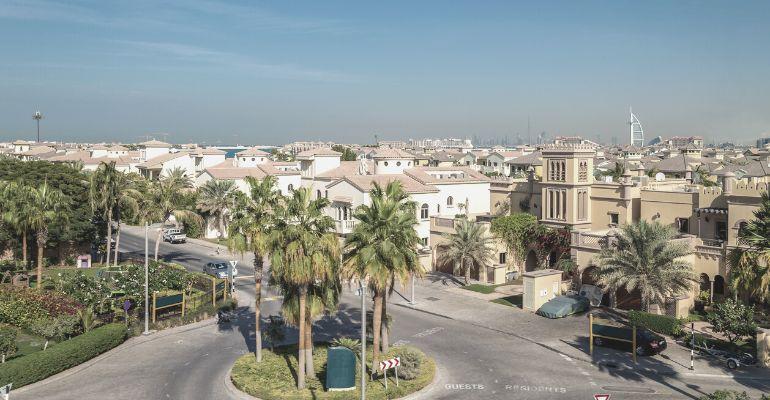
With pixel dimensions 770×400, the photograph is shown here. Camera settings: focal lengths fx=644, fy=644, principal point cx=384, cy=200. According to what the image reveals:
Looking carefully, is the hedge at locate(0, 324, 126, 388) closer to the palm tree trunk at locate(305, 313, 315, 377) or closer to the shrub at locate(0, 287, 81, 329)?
the shrub at locate(0, 287, 81, 329)

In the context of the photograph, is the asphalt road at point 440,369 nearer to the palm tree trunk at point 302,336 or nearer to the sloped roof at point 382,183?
the palm tree trunk at point 302,336

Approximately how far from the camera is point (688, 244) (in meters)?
39.3

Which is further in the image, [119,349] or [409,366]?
[119,349]

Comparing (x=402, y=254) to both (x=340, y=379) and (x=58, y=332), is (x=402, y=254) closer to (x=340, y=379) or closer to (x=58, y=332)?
(x=340, y=379)

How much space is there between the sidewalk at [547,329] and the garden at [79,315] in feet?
45.4

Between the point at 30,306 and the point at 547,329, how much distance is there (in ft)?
95.7

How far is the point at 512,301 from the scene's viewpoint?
141ft

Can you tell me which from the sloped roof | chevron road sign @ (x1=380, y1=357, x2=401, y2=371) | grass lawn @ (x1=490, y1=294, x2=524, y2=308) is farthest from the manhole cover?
the sloped roof

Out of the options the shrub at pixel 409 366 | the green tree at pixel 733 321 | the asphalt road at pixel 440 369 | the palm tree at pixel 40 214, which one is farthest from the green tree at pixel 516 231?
the palm tree at pixel 40 214

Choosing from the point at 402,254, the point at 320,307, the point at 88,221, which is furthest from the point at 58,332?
the point at 88,221

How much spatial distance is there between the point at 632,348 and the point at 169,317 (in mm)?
25767

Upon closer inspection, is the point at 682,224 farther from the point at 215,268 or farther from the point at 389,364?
the point at 215,268

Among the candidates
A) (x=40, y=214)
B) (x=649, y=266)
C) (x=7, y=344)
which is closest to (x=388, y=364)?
(x=7, y=344)

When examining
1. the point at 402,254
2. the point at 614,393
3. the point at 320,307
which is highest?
the point at 402,254
